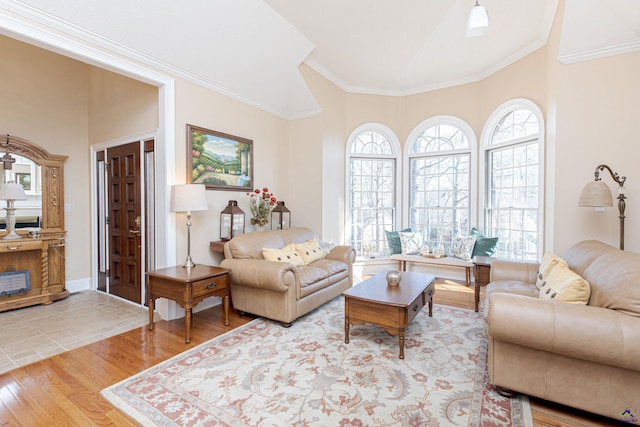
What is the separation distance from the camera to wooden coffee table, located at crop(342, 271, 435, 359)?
8.33ft

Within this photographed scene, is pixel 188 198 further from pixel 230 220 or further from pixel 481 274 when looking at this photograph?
pixel 481 274

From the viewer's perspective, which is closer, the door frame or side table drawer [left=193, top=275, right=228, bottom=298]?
side table drawer [left=193, top=275, right=228, bottom=298]

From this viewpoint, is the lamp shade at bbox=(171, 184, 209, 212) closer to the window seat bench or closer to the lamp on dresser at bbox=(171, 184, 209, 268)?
the lamp on dresser at bbox=(171, 184, 209, 268)

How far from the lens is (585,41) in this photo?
3045mm

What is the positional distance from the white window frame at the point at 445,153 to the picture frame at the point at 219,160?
2901mm

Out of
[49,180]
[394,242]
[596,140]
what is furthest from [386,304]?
[49,180]

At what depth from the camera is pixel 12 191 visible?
365 centimetres

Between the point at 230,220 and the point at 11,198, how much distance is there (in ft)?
8.45

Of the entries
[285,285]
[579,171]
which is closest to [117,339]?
[285,285]

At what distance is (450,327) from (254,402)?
2.16m

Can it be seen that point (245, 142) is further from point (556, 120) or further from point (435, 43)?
point (556, 120)

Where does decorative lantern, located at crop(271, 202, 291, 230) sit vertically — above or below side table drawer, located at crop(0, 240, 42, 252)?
above

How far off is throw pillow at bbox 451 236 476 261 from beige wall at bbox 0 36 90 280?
5768 millimetres

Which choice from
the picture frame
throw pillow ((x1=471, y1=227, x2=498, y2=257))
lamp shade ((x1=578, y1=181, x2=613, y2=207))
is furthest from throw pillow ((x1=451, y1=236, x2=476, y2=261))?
the picture frame
